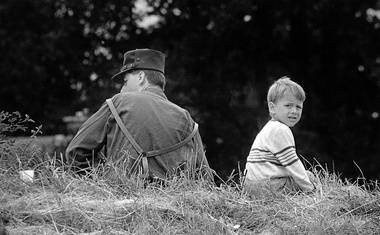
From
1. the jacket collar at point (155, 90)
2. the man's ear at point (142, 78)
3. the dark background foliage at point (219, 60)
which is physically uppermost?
the man's ear at point (142, 78)

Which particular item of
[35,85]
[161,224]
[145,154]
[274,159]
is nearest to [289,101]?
[274,159]

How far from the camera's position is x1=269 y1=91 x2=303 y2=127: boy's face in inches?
182

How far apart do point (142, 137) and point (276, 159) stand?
2.78 ft

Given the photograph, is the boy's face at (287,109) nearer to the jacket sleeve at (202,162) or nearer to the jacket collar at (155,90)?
the jacket sleeve at (202,162)

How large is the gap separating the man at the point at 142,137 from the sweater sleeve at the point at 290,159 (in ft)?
1.49

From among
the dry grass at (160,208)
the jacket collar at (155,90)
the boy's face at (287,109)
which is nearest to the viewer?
the dry grass at (160,208)

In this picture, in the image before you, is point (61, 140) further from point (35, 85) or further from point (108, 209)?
point (108, 209)

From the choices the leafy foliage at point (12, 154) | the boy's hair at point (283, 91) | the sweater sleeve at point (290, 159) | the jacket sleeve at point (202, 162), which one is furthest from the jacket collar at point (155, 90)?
the leafy foliage at point (12, 154)

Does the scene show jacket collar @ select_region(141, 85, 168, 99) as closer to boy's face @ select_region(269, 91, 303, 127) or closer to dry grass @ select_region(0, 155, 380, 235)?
boy's face @ select_region(269, 91, 303, 127)

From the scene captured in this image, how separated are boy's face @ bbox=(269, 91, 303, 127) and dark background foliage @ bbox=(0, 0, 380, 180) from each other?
4909 mm

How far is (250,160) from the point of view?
452 cm

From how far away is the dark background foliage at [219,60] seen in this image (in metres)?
9.64

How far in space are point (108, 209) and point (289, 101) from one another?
1706 millimetres

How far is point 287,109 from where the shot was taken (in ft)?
15.2
